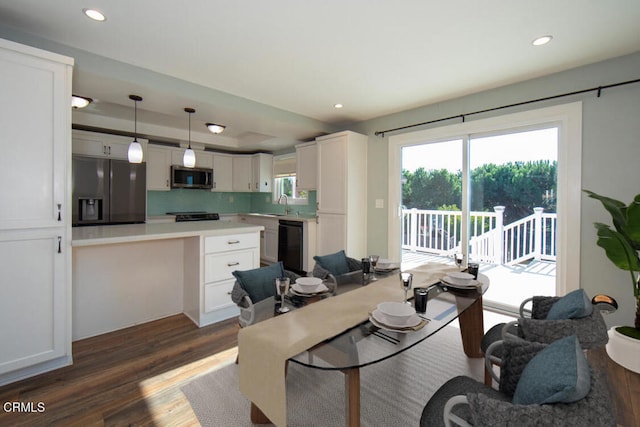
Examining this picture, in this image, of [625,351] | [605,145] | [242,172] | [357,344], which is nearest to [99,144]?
[242,172]

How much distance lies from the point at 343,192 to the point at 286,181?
2405 mm

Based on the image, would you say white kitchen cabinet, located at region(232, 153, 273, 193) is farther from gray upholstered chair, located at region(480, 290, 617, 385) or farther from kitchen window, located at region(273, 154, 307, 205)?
gray upholstered chair, located at region(480, 290, 617, 385)

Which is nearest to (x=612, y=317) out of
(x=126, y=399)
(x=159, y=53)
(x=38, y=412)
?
(x=126, y=399)

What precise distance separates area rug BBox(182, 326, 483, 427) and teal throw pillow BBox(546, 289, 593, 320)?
2.84ft

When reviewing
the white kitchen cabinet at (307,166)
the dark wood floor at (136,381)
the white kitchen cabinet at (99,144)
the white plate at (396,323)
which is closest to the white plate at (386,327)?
the white plate at (396,323)

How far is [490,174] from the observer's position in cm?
334

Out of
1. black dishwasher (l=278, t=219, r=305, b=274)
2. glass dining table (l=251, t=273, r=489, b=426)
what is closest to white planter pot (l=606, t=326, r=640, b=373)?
glass dining table (l=251, t=273, r=489, b=426)

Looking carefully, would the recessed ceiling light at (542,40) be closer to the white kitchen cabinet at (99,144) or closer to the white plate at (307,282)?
the white plate at (307,282)

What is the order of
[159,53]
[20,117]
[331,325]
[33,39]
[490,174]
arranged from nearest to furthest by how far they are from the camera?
[331,325]
[20,117]
[33,39]
[159,53]
[490,174]

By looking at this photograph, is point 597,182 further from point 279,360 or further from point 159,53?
point 159,53

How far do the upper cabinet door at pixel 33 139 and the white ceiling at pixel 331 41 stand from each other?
399 millimetres

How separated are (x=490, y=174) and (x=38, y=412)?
4280 mm

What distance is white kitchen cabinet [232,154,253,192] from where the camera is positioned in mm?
6391

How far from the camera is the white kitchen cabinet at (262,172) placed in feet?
20.4
